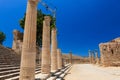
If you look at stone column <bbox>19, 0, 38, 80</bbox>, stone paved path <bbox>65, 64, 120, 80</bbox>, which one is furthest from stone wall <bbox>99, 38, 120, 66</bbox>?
stone column <bbox>19, 0, 38, 80</bbox>

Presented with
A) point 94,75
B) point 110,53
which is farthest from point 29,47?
point 110,53

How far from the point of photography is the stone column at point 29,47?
8755 millimetres

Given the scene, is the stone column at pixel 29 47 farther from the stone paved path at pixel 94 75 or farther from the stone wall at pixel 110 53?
the stone wall at pixel 110 53

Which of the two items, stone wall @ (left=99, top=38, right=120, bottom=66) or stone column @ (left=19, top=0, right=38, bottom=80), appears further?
stone wall @ (left=99, top=38, right=120, bottom=66)

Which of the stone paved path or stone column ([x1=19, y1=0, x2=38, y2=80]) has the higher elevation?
stone column ([x1=19, y1=0, x2=38, y2=80])

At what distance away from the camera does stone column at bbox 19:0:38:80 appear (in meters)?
8.76

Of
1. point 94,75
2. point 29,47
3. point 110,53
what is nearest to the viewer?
point 29,47

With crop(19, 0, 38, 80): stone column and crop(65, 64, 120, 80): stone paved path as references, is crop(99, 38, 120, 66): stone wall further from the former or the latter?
crop(19, 0, 38, 80): stone column

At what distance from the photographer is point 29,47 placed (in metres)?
9.05

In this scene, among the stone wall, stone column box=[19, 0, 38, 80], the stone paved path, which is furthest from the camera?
the stone wall

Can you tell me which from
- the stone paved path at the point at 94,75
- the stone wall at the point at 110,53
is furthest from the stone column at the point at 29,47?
the stone wall at the point at 110,53

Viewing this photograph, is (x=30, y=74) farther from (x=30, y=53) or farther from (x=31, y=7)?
(x=31, y=7)

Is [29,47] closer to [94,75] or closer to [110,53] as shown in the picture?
[94,75]

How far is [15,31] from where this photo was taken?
152 ft
